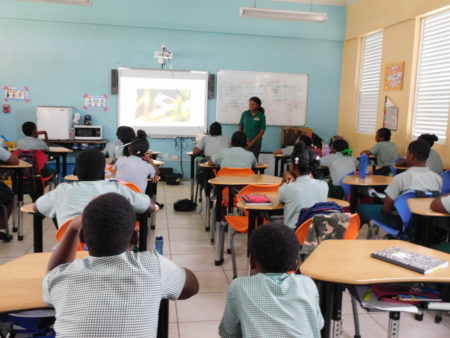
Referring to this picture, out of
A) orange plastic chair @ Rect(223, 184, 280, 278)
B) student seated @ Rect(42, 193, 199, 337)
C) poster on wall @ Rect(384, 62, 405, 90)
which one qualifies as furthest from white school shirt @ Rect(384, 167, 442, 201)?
poster on wall @ Rect(384, 62, 405, 90)

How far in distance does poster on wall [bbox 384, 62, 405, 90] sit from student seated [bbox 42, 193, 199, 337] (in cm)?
645

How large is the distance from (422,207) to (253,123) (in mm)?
4364

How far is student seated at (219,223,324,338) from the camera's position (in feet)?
4.47

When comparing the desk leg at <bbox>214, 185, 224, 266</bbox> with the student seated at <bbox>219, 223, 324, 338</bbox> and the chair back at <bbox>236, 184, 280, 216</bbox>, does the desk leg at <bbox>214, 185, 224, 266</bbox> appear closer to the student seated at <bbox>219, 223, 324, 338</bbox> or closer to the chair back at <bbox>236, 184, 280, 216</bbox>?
the chair back at <bbox>236, 184, 280, 216</bbox>

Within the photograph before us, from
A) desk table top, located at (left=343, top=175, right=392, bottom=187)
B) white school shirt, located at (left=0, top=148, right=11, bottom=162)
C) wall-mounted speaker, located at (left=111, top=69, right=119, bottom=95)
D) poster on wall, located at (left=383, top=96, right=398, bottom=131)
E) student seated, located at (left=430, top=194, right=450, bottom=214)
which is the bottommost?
desk table top, located at (left=343, top=175, right=392, bottom=187)

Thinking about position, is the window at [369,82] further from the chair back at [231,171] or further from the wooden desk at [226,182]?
the wooden desk at [226,182]

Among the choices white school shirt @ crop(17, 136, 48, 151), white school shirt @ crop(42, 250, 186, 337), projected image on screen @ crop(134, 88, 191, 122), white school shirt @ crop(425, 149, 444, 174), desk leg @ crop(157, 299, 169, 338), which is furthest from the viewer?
projected image on screen @ crop(134, 88, 191, 122)

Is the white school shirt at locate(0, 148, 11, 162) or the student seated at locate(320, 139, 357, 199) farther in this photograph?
the student seated at locate(320, 139, 357, 199)

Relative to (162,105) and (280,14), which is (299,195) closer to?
(280,14)

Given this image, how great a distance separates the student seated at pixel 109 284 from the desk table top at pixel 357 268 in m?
0.69

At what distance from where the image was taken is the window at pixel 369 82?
7699 mm

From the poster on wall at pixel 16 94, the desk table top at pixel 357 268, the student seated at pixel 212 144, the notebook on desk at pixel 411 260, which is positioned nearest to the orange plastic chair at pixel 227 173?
the student seated at pixel 212 144

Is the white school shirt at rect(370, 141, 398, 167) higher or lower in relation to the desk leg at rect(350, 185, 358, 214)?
higher

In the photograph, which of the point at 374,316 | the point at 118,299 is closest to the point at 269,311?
the point at 118,299
